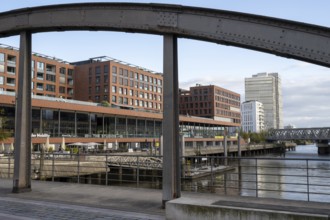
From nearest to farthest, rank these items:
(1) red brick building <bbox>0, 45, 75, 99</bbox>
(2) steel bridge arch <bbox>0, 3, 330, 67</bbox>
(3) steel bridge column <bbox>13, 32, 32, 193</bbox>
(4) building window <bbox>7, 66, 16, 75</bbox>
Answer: (2) steel bridge arch <bbox>0, 3, 330, 67</bbox> < (3) steel bridge column <bbox>13, 32, 32, 193</bbox> < (1) red brick building <bbox>0, 45, 75, 99</bbox> < (4) building window <bbox>7, 66, 16, 75</bbox>

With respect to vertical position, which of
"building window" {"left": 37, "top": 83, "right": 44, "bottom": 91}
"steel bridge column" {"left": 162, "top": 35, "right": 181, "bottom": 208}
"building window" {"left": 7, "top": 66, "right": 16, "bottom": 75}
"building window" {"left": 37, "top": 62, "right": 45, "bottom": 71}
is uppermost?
"building window" {"left": 37, "top": 62, "right": 45, "bottom": 71}

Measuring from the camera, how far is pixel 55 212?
8.48 meters

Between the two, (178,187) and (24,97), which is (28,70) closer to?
(24,97)

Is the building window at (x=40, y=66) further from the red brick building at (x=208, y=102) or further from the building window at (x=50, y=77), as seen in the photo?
the red brick building at (x=208, y=102)

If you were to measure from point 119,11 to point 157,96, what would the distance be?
3891 inches

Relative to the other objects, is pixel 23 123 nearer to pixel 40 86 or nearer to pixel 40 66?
pixel 40 66

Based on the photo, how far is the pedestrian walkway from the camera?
8.15 metres

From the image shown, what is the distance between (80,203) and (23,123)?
149 inches

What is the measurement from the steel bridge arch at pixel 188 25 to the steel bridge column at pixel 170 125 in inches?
22.7

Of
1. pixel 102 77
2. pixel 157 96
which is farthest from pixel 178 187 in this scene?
pixel 157 96

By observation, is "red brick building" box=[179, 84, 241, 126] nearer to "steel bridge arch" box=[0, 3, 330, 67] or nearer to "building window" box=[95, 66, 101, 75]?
"building window" box=[95, 66, 101, 75]

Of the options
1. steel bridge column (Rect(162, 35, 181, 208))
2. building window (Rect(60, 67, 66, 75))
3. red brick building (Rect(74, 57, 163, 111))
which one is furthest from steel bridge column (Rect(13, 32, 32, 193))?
building window (Rect(60, 67, 66, 75))

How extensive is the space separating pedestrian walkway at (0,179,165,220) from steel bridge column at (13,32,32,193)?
1.80 ft

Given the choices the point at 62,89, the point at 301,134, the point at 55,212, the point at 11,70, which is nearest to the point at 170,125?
the point at 55,212
